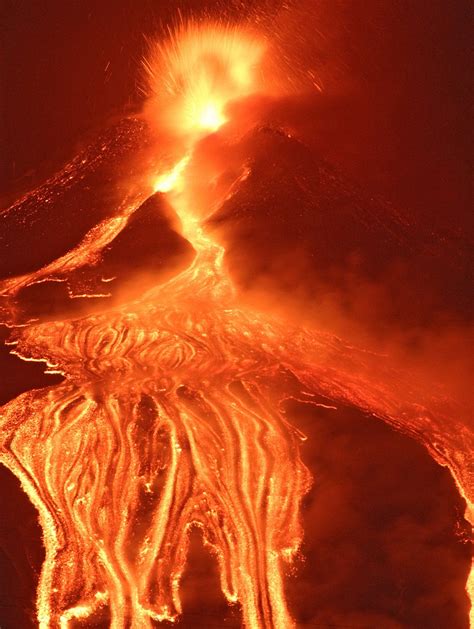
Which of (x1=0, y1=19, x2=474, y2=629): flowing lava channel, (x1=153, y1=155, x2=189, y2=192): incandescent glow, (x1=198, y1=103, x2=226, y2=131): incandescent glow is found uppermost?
(x1=198, y1=103, x2=226, y2=131): incandescent glow

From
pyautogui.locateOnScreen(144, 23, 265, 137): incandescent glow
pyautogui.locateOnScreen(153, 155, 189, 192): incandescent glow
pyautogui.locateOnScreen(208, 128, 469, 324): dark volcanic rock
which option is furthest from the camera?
pyautogui.locateOnScreen(144, 23, 265, 137): incandescent glow

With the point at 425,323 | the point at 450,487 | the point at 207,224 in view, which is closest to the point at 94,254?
the point at 207,224

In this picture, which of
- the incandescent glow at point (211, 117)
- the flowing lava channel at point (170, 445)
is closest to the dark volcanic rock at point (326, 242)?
the flowing lava channel at point (170, 445)

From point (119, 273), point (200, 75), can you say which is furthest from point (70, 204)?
point (200, 75)

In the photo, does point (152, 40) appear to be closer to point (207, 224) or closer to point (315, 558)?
point (207, 224)

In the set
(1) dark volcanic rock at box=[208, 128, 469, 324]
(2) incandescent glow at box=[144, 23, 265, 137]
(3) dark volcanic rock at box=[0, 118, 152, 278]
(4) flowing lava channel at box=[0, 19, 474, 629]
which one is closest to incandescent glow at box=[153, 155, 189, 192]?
(3) dark volcanic rock at box=[0, 118, 152, 278]

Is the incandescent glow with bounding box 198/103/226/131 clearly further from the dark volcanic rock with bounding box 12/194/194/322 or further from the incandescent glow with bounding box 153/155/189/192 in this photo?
the dark volcanic rock with bounding box 12/194/194/322

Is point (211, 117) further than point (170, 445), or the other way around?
point (211, 117)

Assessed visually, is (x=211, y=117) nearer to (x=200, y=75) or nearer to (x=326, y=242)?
(x=200, y=75)
